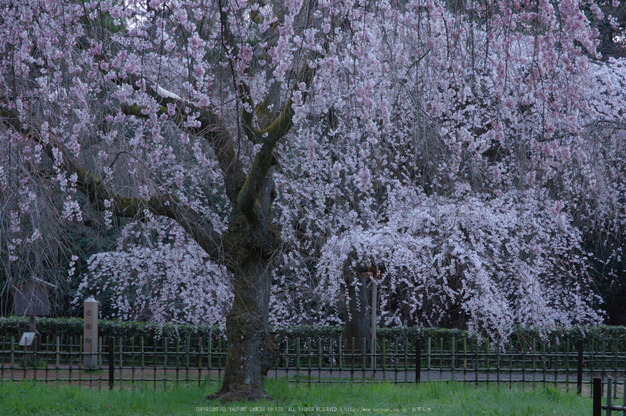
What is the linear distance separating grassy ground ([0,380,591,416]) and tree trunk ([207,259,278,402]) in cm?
27

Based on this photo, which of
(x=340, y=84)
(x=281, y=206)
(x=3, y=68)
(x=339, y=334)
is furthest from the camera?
(x=339, y=334)

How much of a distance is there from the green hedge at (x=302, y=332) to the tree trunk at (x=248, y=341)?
11.4 ft

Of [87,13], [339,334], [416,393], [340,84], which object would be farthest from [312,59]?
[339,334]

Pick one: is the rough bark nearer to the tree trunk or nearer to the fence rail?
the tree trunk

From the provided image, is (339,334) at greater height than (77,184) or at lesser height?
lesser

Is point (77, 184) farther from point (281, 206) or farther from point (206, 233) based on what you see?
point (281, 206)

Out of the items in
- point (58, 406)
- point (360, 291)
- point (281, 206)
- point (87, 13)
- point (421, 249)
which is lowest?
point (58, 406)

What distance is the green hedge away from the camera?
10.3 m

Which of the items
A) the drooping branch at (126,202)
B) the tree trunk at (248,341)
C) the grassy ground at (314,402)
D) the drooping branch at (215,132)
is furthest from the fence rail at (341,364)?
the drooping branch at (215,132)

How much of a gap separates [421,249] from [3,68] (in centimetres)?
557

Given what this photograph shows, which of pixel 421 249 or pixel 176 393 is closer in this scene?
pixel 176 393

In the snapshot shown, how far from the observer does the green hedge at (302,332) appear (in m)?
10.3

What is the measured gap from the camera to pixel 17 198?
504 centimetres

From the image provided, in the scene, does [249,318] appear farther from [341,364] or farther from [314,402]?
[341,364]
